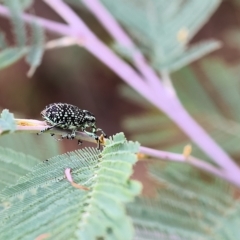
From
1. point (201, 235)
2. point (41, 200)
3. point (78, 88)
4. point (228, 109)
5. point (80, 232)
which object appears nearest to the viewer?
point (80, 232)

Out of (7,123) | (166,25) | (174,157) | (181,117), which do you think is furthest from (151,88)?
(7,123)

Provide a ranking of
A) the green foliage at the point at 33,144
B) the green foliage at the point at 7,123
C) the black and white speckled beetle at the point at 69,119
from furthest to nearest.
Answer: the green foliage at the point at 33,144, the black and white speckled beetle at the point at 69,119, the green foliage at the point at 7,123

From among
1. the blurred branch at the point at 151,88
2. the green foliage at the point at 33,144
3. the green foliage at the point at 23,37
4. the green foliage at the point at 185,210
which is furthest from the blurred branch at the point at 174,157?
the green foliage at the point at 23,37

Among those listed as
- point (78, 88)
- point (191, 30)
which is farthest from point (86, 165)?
point (78, 88)

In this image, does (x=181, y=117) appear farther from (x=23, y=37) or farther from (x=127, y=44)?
(x=23, y=37)

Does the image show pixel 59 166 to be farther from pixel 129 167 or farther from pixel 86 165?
pixel 129 167

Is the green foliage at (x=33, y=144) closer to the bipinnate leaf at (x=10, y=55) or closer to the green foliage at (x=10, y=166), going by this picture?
the bipinnate leaf at (x=10, y=55)

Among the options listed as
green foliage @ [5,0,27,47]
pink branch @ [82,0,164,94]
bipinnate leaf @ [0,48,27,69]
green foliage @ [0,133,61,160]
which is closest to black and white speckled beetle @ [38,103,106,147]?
green foliage @ [0,133,61,160]
